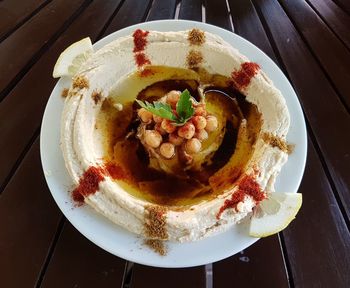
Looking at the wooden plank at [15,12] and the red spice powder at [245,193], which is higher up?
the wooden plank at [15,12]

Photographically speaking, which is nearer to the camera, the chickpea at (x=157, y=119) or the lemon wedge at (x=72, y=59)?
the chickpea at (x=157, y=119)

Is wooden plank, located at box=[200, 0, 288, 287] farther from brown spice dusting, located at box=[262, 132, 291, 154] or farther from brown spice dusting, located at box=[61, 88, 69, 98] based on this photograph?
brown spice dusting, located at box=[61, 88, 69, 98]

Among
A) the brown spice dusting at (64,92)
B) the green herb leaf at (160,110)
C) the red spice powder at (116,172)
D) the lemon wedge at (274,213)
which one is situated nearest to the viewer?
the lemon wedge at (274,213)

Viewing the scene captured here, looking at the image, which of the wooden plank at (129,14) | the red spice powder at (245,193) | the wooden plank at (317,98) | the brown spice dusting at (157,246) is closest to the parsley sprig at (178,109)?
the red spice powder at (245,193)

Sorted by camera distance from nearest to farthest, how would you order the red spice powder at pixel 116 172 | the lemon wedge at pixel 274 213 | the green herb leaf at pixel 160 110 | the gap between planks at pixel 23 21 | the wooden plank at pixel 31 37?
1. the lemon wedge at pixel 274 213
2. the green herb leaf at pixel 160 110
3. the red spice powder at pixel 116 172
4. the wooden plank at pixel 31 37
5. the gap between planks at pixel 23 21

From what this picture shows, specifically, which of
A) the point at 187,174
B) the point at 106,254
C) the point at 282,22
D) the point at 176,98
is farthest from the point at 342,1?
the point at 106,254

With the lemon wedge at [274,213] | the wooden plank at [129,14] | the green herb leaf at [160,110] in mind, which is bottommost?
the lemon wedge at [274,213]

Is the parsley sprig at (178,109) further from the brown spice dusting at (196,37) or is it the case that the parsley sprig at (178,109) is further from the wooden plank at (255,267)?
the wooden plank at (255,267)
